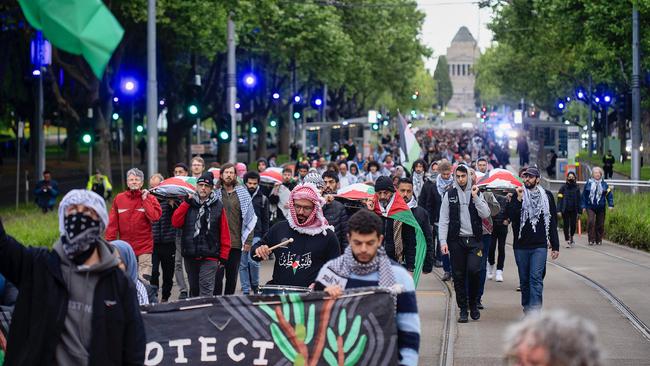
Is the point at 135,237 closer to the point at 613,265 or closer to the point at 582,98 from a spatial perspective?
the point at 613,265

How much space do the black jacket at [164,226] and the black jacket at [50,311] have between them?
8873mm

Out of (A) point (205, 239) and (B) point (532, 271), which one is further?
(A) point (205, 239)

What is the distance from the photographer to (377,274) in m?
7.02

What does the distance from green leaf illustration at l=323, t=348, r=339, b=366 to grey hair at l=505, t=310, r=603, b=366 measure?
12.5 feet

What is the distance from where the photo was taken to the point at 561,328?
3.82 metres

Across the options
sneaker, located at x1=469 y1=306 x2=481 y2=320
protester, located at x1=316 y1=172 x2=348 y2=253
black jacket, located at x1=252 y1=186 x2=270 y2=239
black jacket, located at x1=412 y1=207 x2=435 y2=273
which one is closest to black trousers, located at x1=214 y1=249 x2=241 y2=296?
black jacket, located at x1=252 y1=186 x2=270 y2=239

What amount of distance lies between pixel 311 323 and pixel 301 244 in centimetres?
181

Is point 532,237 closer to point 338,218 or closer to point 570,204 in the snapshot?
point 338,218

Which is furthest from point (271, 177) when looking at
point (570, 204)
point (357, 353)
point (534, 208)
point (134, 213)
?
point (357, 353)

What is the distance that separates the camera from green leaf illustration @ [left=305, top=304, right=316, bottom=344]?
7.75 meters

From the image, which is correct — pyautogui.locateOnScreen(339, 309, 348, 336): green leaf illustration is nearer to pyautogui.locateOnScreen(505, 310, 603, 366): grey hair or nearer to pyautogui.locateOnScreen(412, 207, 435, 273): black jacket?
pyautogui.locateOnScreen(505, 310, 603, 366): grey hair

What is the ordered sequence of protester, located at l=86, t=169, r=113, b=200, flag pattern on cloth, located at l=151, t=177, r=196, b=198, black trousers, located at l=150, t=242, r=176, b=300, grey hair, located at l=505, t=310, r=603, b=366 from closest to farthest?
1. grey hair, located at l=505, t=310, r=603, b=366
2. flag pattern on cloth, located at l=151, t=177, r=196, b=198
3. black trousers, located at l=150, t=242, r=176, b=300
4. protester, located at l=86, t=169, r=113, b=200

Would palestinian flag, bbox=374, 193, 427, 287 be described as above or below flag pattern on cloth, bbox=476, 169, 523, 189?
below

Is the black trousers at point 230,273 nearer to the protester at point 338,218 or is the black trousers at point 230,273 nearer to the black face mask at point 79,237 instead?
the protester at point 338,218
